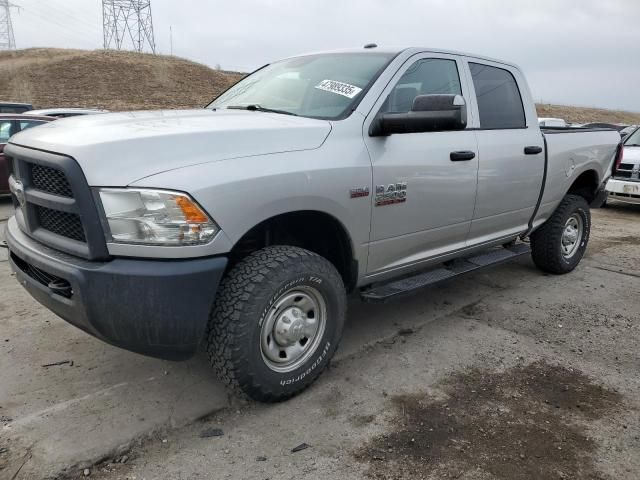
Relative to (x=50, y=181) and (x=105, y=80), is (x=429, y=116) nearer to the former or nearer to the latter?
(x=50, y=181)

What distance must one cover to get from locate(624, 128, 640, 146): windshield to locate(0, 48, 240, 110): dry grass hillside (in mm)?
26440

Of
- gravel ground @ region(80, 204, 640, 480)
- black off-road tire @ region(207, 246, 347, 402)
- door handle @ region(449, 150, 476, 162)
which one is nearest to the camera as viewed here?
gravel ground @ region(80, 204, 640, 480)

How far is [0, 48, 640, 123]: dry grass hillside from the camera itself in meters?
32.6

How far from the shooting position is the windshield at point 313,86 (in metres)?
3.22

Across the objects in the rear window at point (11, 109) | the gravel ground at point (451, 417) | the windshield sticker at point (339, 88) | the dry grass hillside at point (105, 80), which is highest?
the dry grass hillside at point (105, 80)

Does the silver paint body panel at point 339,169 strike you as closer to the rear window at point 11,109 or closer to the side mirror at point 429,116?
the side mirror at point 429,116

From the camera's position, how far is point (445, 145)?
11.5ft

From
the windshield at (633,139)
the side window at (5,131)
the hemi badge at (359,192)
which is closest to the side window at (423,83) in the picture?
the hemi badge at (359,192)

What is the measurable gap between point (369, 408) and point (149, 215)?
1.54 m

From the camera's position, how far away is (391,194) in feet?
10.3

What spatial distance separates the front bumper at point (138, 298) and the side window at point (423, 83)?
1626 mm

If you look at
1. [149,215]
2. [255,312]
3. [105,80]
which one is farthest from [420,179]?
[105,80]

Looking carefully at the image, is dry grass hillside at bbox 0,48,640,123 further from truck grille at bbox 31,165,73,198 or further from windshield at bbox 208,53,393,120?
truck grille at bbox 31,165,73,198

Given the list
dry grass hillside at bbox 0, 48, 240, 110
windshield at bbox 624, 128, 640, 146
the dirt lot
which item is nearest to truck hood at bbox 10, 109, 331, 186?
the dirt lot
